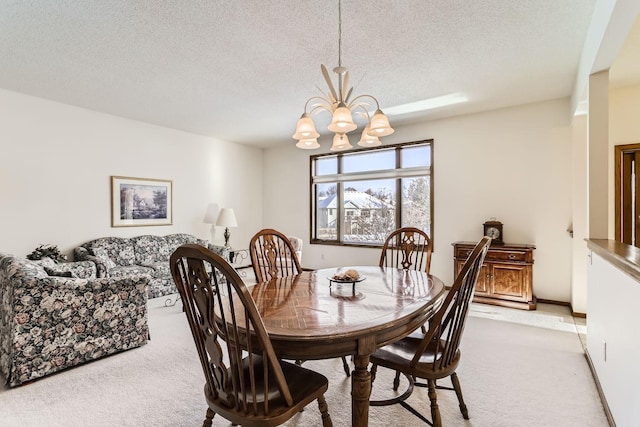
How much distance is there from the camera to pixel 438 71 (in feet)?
10.9

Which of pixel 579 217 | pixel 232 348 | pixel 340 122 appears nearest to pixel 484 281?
pixel 579 217

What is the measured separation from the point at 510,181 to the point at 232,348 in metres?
4.45

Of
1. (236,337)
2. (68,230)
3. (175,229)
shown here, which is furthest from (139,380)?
(175,229)

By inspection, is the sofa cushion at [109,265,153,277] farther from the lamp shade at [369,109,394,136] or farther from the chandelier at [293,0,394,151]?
the lamp shade at [369,109,394,136]

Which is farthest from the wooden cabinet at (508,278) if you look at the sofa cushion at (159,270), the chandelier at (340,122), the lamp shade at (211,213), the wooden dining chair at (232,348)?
the lamp shade at (211,213)

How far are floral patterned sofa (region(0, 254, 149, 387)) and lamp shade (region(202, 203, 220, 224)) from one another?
3.31 m

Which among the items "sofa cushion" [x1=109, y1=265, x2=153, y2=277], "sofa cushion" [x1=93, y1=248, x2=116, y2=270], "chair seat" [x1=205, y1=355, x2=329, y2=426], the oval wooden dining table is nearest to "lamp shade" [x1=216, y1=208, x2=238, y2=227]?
"sofa cushion" [x1=109, y1=265, x2=153, y2=277]

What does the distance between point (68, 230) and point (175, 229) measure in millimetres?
1541

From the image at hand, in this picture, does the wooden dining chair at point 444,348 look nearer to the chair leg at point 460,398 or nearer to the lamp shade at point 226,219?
the chair leg at point 460,398

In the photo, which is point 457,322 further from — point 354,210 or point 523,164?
point 354,210

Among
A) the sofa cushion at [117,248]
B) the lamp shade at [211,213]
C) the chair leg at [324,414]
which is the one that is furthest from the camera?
the lamp shade at [211,213]

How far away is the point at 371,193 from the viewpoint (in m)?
5.78

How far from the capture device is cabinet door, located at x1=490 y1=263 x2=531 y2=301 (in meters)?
3.94

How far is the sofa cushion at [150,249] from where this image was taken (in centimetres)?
484
